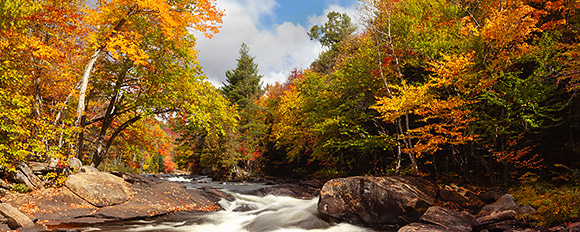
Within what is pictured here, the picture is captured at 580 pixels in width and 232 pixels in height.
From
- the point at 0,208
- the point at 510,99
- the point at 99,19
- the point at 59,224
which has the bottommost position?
the point at 59,224

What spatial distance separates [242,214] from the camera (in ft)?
36.8

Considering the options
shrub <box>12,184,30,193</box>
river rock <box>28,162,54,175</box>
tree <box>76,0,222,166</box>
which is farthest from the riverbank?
tree <box>76,0,222,166</box>

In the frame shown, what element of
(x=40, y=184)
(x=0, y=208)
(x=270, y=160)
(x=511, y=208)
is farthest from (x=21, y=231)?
(x=270, y=160)

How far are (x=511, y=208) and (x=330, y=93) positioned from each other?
8929 millimetres

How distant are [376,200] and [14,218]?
9448 mm

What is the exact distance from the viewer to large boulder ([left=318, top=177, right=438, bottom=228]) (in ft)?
26.6

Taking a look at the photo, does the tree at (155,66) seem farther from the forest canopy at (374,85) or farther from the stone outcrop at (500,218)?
the stone outcrop at (500,218)

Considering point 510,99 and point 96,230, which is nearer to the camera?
point 96,230

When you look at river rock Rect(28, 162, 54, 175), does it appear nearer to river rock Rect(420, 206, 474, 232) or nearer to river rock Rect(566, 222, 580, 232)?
river rock Rect(420, 206, 474, 232)

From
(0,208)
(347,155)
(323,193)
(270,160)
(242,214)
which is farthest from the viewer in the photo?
(270,160)

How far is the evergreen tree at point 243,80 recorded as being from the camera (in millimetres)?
37969

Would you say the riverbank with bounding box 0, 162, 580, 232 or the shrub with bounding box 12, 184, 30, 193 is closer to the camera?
the riverbank with bounding box 0, 162, 580, 232

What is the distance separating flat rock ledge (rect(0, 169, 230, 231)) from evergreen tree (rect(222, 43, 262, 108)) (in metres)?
25.6

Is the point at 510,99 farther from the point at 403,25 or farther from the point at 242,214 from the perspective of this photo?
the point at 242,214
